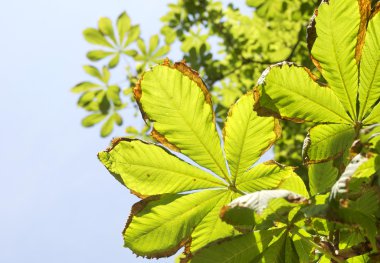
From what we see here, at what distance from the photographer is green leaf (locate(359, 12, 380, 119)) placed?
0.85 meters

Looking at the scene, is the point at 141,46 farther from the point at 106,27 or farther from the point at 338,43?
the point at 338,43

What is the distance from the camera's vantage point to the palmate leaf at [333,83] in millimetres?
864

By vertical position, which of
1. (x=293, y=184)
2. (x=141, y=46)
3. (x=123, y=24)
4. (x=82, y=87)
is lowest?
(x=293, y=184)

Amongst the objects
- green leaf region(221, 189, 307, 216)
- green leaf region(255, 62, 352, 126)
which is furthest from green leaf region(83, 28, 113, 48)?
green leaf region(221, 189, 307, 216)

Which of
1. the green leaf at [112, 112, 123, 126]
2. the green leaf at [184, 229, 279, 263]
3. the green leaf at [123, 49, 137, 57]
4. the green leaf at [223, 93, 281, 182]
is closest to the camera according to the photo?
the green leaf at [184, 229, 279, 263]

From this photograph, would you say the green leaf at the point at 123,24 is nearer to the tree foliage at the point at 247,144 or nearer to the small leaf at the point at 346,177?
the tree foliage at the point at 247,144

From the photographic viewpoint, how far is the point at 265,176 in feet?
3.23

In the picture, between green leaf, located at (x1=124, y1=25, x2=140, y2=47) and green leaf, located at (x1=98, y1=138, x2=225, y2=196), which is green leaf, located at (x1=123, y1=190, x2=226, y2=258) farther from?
green leaf, located at (x1=124, y1=25, x2=140, y2=47)

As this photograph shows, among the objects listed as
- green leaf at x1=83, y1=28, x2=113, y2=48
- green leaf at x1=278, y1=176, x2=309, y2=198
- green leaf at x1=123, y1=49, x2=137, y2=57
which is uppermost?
green leaf at x1=83, y1=28, x2=113, y2=48

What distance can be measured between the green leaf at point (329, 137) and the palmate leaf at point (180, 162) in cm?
8

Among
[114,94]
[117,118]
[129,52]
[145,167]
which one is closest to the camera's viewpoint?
[145,167]

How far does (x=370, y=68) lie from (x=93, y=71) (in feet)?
10.7

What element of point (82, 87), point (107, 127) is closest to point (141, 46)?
point (82, 87)

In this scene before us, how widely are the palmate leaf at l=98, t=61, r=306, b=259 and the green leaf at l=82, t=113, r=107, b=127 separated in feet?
9.91
